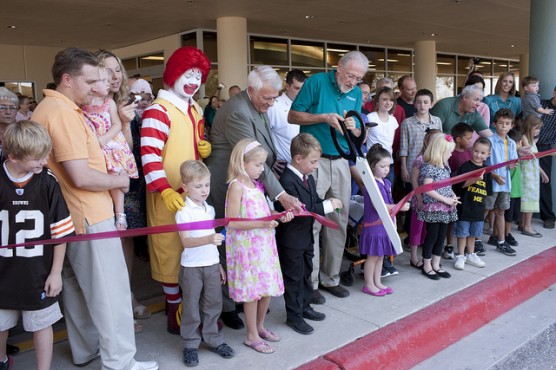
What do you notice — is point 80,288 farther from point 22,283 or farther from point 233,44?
point 233,44

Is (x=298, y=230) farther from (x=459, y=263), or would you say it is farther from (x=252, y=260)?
(x=459, y=263)

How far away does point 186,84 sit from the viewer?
354cm

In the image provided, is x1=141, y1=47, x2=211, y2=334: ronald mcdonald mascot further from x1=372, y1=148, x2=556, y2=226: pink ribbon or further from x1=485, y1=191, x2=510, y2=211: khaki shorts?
x1=485, y1=191, x2=510, y2=211: khaki shorts

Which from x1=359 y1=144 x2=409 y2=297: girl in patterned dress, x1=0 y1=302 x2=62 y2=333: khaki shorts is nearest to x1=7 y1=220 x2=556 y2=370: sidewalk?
x1=359 y1=144 x2=409 y2=297: girl in patterned dress

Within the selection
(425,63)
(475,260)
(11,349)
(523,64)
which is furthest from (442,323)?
(523,64)

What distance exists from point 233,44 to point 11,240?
40.7 ft

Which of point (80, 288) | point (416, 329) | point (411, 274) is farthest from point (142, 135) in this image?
point (411, 274)

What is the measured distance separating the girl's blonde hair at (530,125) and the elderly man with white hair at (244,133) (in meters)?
4.17

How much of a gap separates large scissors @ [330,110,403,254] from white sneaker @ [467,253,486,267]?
1716mm

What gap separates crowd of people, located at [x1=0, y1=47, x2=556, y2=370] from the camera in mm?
2686

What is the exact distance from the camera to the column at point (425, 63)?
2011 cm

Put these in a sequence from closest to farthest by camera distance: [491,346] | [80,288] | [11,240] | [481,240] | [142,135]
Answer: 1. [11,240]
2. [80,288]
3. [142,135]
4. [491,346]
5. [481,240]

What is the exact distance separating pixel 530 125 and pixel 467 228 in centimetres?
210

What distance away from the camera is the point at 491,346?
3893 mm
